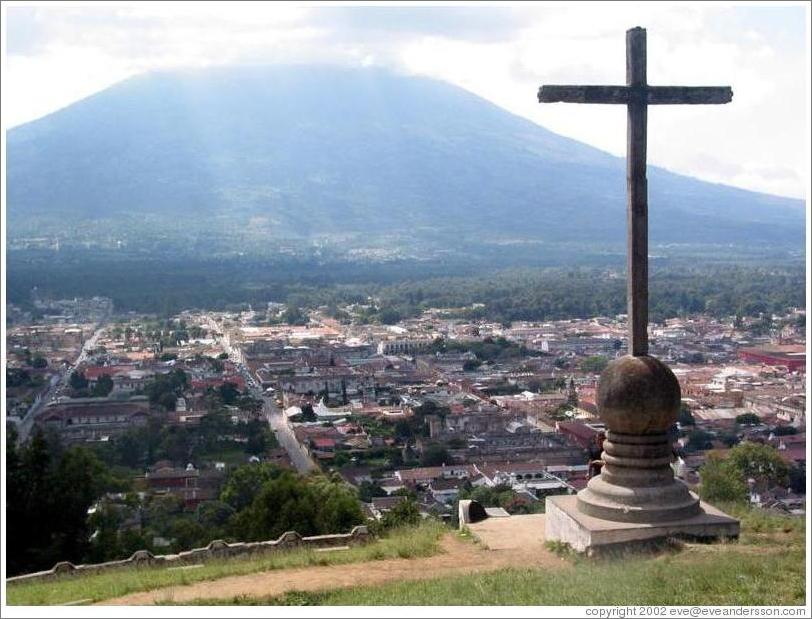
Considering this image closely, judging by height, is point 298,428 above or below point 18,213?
below

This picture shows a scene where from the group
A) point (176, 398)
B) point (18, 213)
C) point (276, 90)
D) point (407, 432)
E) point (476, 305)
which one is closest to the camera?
point (407, 432)

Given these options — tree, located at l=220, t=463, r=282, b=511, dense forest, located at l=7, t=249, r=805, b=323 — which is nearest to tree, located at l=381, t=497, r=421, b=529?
tree, located at l=220, t=463, r=282, b=511

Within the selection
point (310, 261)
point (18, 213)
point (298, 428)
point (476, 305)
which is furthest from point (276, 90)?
point (298, 428)

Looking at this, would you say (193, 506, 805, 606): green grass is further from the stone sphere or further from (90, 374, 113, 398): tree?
(90, 374, 113, 398): tree

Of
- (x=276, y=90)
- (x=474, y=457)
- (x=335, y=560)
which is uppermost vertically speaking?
A: (x=276, y=90)

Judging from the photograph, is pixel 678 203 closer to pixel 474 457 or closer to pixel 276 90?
pixel 276 90

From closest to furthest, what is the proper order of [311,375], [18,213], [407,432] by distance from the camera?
[407,432] → [311,375] → [18,213]

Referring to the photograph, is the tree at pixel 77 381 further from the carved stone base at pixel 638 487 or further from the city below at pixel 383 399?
the carved stone base at pixel 638 487

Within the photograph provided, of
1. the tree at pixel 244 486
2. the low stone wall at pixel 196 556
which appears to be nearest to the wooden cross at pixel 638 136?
the low stone wall at pixel 196 556

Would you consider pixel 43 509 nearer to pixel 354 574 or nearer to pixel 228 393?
pixel 354 574
